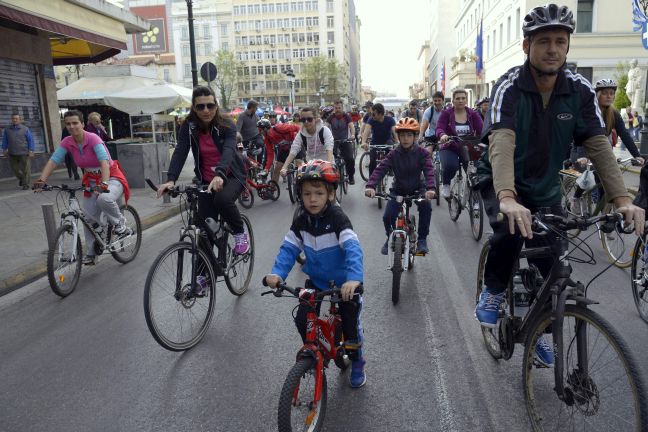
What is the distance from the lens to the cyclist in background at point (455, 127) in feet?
28.6

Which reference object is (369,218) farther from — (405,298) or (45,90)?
(45,90)

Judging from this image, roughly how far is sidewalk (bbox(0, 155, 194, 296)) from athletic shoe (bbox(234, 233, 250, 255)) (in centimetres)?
281

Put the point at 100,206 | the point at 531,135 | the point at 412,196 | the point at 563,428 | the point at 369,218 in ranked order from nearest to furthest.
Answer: the point at 563,428
the point at 531,135
the point at 412,196
the point at 100,206
the point at 369,218

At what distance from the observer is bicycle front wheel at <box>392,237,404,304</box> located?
17.0 feet

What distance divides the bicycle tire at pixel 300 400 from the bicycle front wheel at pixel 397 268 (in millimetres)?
2291

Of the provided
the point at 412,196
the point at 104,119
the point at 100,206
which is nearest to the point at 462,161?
the point at 412,196

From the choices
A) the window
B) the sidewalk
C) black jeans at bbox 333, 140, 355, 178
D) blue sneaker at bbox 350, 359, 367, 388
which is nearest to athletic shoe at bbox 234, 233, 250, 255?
blue sneaker at bbox 350, 359, 367, 388

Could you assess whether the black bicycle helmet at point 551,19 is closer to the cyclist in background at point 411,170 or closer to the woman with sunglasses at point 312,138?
the cyclist in background at point 411,170

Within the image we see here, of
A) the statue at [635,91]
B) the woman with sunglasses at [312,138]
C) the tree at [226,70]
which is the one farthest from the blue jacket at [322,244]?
the tree at [226,70]

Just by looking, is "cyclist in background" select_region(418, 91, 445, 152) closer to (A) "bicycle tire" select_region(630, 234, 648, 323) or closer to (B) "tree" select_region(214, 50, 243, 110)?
(A) "bicycle tire" select_region(630, 234, 648, 323)

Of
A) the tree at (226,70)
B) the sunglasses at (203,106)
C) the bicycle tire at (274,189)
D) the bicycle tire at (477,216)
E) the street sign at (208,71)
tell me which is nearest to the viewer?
the sunglasses at (203,106)

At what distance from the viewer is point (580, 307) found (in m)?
2.49

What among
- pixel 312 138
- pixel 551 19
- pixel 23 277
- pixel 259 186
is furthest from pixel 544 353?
pixel 259 186

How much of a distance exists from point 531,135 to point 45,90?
1786cm
